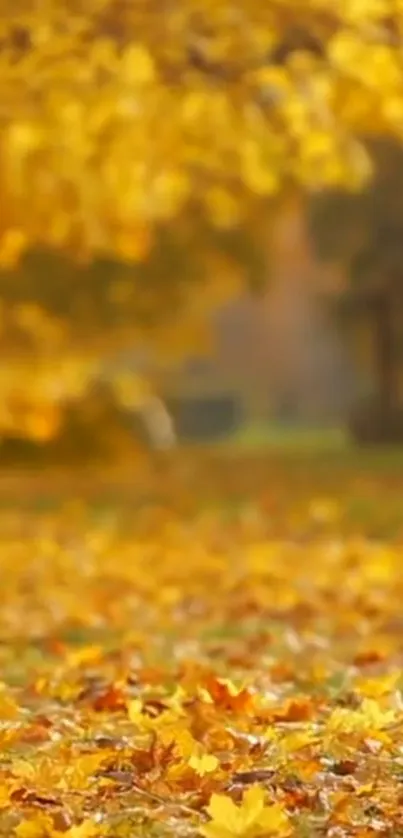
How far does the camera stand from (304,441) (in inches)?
1367

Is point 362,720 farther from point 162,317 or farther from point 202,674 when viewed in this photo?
point 162,317

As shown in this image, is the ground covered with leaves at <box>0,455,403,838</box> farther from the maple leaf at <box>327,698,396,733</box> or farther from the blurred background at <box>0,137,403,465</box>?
the blurred background at <box>0,137,403,465</box>

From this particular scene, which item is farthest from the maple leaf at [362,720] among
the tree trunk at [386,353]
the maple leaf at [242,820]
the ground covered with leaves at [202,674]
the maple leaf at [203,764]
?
the tree trunk at [386,353]

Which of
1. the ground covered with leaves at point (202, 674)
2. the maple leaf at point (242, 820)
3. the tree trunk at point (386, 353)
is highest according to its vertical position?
the maple leaf at point (242, 820)

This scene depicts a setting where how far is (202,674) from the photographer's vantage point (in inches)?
262

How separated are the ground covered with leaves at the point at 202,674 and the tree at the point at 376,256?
11452mm

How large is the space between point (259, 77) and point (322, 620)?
278 cm

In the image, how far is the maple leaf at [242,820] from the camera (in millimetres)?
4148

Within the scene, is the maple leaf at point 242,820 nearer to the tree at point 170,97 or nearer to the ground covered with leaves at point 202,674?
the ground covered with leaves at point 202,674

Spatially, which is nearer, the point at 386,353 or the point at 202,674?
the point at 202,674

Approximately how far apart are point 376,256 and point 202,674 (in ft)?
67.8

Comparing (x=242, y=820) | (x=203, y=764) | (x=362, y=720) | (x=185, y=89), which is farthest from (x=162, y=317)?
(x=242, y=820)

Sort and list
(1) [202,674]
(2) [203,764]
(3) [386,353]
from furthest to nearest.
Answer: (3) [386,353], (1) [202,674], (2) [203,764]

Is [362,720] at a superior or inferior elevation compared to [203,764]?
inferior
